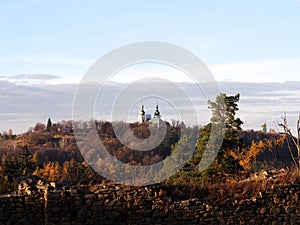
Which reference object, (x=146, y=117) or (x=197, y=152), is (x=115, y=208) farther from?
(x=146, y=117)

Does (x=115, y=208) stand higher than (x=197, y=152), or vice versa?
(x=197, y=152)

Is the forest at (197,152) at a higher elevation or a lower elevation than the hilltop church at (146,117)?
lower

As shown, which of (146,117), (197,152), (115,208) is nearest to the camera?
(115,208)

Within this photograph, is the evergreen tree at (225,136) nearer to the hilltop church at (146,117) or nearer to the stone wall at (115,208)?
the hilltop church at (146,117)

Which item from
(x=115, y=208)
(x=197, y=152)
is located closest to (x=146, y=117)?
(x=197, y=152)

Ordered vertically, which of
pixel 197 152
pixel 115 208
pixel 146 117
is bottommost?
pixel 115 208

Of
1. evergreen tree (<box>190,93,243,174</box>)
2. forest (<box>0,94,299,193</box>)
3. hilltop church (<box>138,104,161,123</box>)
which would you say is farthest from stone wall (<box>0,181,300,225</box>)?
hilltop church (<box>138,104,161,123</box>)

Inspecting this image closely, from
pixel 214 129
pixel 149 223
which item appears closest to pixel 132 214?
pixel 149 223

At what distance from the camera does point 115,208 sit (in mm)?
12742

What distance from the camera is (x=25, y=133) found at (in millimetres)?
81812

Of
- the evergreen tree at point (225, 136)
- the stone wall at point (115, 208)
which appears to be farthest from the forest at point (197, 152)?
the stone wall at point (115, 208)

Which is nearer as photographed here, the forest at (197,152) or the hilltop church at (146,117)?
the forest at (197,152)

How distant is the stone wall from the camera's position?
486 inches

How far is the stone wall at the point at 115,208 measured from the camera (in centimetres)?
1234
